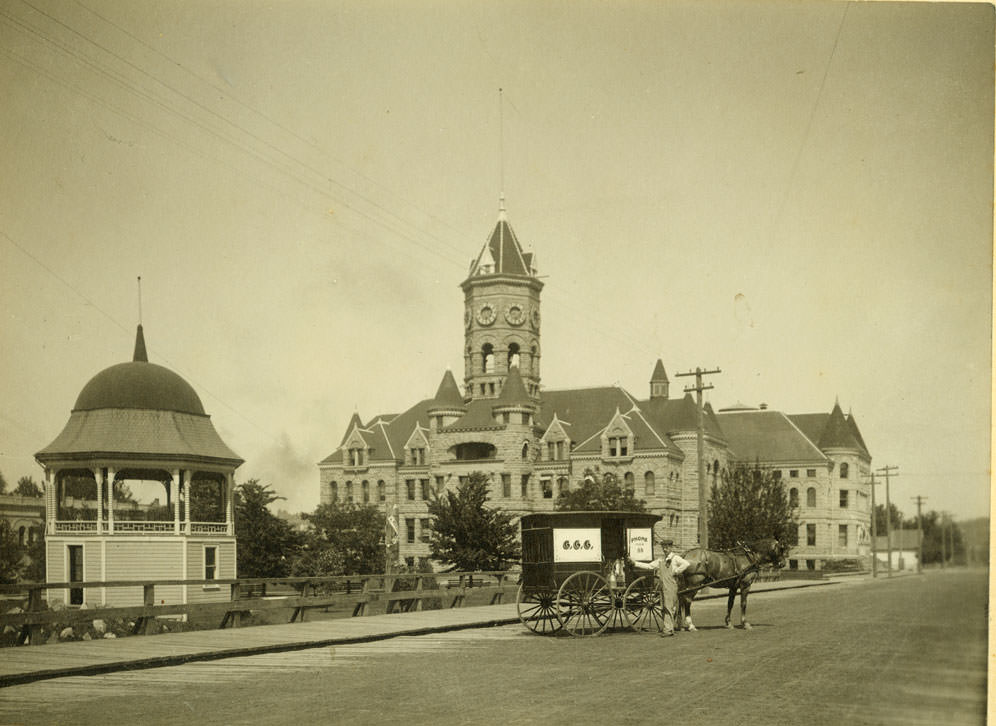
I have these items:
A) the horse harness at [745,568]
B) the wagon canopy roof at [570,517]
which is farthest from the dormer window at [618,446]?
the wagon canopy roof at [570,517]

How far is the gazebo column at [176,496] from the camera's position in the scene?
17234mm

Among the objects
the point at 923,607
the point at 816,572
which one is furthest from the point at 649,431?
the point at 923,607

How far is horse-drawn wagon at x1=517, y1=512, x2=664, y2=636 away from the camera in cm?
1723

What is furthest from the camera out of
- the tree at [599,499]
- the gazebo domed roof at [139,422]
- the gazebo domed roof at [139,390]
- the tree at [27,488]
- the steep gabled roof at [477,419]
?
the steep gabled roof at [477,419]

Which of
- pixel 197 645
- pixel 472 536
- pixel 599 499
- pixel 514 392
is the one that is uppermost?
pixel 514 392

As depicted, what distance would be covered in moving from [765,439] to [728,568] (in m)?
62.9

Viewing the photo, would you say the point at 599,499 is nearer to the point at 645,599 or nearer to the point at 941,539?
the point at 645,599

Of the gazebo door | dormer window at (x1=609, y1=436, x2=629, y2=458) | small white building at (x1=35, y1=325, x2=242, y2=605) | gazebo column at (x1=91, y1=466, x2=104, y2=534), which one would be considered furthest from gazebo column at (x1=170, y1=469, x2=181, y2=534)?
dormer window at (x1=609, y1=436, x2=629, y2=458)

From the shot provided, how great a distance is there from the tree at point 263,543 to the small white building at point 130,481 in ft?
32.7

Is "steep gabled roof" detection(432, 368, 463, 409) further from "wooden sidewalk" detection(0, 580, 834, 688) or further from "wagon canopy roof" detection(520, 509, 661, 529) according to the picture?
"wagon canopy roof" detection(520, 509, 661, 529)

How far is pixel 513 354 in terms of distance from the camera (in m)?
84.6

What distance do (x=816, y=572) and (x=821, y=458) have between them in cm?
1796

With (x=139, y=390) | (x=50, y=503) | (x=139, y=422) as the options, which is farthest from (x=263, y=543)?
(x=139, y=390)

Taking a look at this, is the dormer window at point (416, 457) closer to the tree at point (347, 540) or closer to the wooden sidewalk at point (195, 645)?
the tree at point (347, 540)
